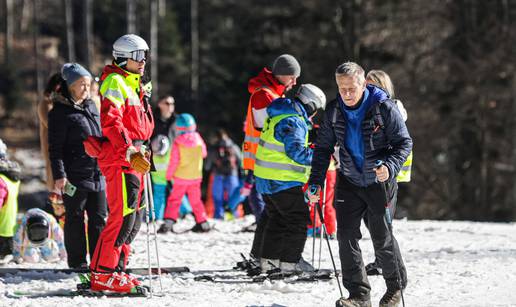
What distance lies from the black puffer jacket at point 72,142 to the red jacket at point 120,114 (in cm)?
89

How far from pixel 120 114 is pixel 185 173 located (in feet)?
15.4

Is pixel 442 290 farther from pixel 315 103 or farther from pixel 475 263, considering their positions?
pixel 315 103

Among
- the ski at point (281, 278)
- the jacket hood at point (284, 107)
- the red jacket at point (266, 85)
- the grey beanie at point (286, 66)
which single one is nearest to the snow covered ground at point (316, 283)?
the ski at point (281, 278)

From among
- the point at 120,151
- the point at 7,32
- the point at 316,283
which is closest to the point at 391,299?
the point at 316,283

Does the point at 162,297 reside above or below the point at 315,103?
below

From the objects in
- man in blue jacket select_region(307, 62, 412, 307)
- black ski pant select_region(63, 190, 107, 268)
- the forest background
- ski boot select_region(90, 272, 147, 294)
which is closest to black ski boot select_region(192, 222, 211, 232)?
black ski pant select_region(63, 190, 107, 268)

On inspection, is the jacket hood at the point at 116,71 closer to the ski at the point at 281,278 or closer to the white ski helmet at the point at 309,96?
the white ski helmet at the point at 309,96

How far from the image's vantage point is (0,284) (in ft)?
21.4

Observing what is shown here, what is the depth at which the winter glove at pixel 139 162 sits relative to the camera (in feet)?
18.9

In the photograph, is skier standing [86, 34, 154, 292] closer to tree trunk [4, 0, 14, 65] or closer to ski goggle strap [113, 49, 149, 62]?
ski goggle strap [113, 49, 149, 62]

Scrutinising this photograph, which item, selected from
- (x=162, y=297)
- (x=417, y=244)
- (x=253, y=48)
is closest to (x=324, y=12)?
(x=253, y=48)

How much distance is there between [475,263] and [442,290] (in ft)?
4.68

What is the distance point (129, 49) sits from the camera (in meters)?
6.12

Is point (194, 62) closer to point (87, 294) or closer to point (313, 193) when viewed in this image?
point (87, 294)
